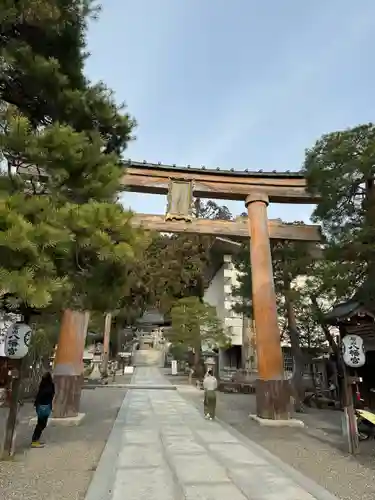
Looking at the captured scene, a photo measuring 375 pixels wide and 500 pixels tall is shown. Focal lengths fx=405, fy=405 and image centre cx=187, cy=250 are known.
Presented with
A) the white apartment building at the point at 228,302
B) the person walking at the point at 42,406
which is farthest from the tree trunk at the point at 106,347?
the person walking at the point at 42,406

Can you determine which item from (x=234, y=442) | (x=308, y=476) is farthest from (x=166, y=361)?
(x=308, y=476)

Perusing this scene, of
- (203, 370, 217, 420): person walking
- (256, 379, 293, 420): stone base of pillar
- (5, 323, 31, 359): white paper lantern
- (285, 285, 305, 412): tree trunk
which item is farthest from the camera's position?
(285, 285, 305, 412): tree trunk

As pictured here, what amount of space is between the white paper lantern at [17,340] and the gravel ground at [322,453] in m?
4.92

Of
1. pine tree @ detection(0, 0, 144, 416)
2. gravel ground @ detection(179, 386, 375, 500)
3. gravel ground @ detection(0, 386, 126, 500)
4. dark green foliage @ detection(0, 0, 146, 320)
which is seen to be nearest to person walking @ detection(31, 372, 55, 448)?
gravel ground @ detection(0, 386, 126, 500)

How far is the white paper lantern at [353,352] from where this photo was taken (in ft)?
26.2

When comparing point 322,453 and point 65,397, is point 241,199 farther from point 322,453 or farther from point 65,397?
point 322,453

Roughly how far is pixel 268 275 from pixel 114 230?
7.76m

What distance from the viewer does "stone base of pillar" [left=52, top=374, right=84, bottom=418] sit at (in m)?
10.6

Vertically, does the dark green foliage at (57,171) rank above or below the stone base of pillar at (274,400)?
above

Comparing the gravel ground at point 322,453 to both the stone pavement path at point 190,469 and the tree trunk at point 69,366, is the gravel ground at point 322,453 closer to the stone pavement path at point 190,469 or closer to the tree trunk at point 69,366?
the stone pavement path at point 190,469

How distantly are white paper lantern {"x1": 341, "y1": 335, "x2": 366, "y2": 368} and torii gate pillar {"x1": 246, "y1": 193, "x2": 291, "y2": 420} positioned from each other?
3.38 meters

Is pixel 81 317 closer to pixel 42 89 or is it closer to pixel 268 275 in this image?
pixel 268 275

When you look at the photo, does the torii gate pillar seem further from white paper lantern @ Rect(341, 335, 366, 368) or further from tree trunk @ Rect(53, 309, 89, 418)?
tree trunk @ Rect(53, 309, 89, 418)

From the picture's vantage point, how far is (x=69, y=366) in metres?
11.0
